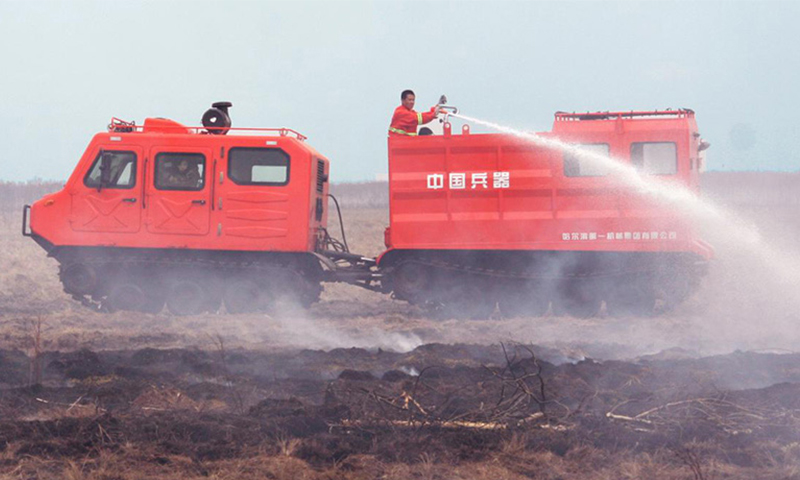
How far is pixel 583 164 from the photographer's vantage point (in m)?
13.3

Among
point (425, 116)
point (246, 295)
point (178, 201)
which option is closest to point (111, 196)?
point (178, 201)

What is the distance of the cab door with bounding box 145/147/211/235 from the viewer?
13438 millimetres

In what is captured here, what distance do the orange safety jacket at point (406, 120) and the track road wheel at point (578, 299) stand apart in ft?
11.5

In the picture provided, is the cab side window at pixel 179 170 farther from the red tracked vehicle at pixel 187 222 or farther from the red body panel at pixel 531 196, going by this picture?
the red body panel at pixel 531 196

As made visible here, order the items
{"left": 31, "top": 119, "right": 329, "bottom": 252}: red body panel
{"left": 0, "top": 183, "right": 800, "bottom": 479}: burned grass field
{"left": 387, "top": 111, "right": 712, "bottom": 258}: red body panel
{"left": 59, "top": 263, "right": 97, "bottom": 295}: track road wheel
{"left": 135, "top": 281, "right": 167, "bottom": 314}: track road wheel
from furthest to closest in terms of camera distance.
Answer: {"left": 135, "top": 281, "right": 167, "bottom": 314}: track road wheel, {"left": 59, "top": 263, "right": 97, "bottom": 295}: track road wheel, {"left": 31, "top": 119, "right": 329, "bottom": 252}: red body panel, {"left": 387, "top": 111, "right": 712, "bottom": 258}: red body panel, {"left": 0, "top": 183, "right": 800, "bottom": 479}: burned grass field

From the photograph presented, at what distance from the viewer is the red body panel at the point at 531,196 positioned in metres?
13.2

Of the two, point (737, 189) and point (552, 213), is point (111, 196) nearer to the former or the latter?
point (552, 213)

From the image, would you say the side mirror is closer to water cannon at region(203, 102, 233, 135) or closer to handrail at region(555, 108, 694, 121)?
water cannon at region(203, 102, 233, 135)

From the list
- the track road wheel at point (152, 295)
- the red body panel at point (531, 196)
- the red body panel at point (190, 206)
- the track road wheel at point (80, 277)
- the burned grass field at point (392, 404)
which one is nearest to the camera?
the burned grass field at point (392, 404)

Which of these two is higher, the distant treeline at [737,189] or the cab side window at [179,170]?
the distant treeline at [737,189]

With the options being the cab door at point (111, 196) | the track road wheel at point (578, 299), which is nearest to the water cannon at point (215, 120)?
the cab door at point (111, 196)

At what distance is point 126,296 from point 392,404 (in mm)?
8459

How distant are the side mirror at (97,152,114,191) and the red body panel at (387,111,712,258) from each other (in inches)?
175

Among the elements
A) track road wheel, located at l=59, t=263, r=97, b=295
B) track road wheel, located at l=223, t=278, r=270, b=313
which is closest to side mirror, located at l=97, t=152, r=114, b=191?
track road wheel, located at l=59, t=263, r=97, b=295
